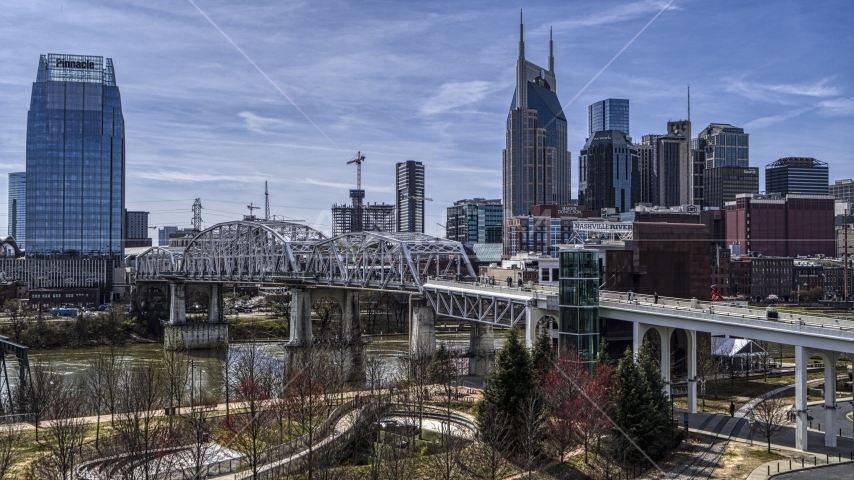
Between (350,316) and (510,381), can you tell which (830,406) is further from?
(350,316)

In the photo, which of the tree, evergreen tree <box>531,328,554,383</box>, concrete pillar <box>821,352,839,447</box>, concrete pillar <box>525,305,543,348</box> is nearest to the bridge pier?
concrete pillar <box>525,305,543,348</box>

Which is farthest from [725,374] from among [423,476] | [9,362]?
[9,362]

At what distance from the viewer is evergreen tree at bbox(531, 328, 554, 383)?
52.4 m

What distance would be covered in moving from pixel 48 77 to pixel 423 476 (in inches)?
6796

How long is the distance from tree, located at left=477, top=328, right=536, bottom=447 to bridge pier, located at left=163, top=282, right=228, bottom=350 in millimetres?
80119

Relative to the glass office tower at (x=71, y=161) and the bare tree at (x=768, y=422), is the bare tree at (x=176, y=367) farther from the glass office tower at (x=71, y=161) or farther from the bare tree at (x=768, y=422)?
the glass office tower at (x=71, y=161)

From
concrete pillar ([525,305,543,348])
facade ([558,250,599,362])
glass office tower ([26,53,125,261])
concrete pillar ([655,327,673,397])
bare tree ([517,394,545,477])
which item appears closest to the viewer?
bare tree ([517,394,545,477])

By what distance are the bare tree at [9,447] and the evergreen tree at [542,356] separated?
98.5ft

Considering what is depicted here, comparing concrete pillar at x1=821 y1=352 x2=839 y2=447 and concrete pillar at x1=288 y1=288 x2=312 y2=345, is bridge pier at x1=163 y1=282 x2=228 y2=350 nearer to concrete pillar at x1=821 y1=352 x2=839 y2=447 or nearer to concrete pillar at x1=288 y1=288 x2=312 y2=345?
concrete pillar at x1=288 y1=288 x2=312 y2=345

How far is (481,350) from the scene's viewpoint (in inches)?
3221

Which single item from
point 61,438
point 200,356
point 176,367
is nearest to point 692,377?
point 61,438

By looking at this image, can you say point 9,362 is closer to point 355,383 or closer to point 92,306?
point 355,383

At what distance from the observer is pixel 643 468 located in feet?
142

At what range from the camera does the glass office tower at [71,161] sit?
181000 mm
